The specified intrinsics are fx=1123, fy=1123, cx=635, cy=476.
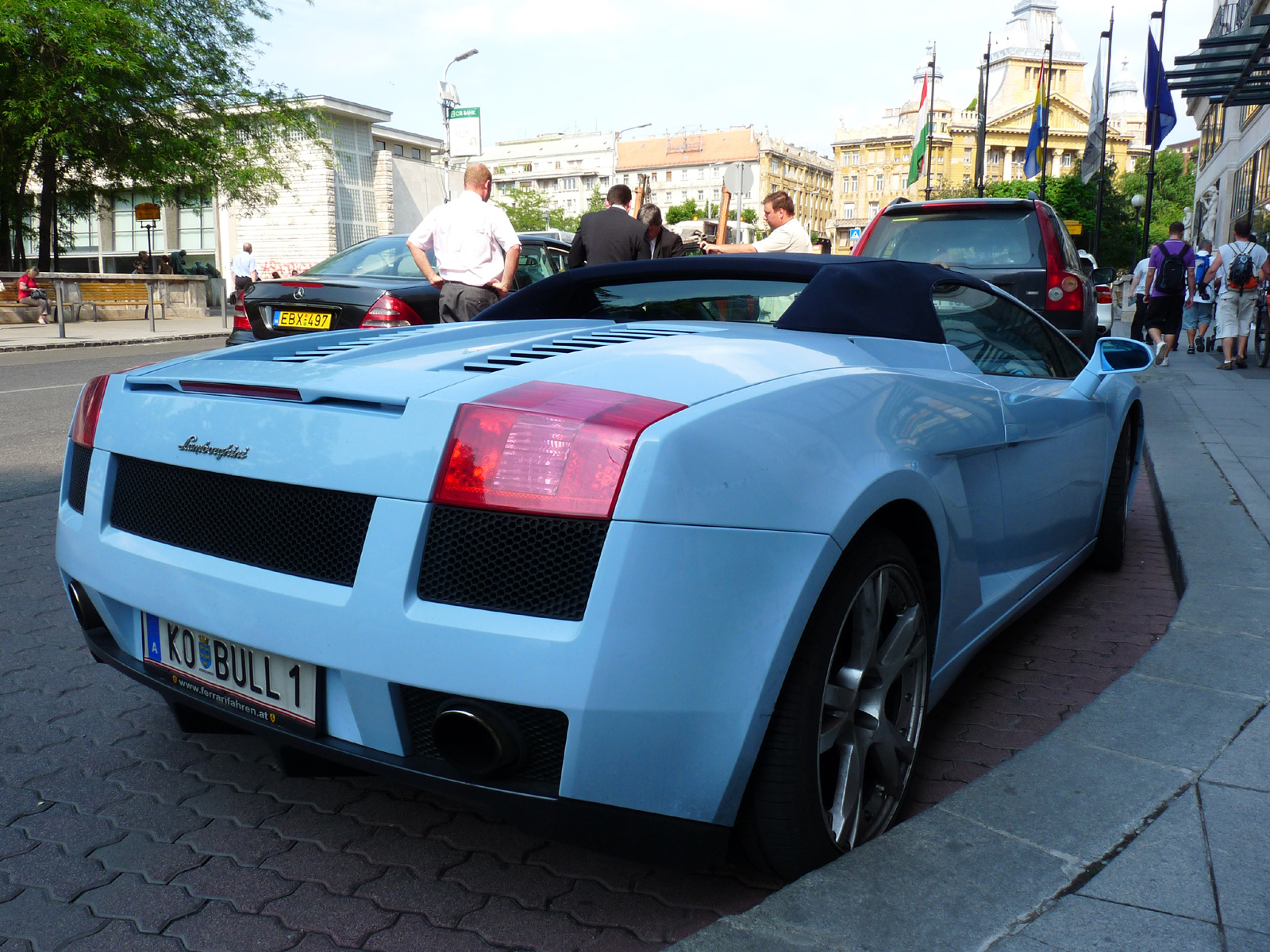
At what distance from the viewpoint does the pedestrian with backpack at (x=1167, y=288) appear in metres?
14.1

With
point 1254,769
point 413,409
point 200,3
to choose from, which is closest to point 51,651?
point 413,409

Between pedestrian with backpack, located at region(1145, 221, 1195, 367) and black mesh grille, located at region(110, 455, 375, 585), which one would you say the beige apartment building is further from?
black mesh grille, located at region(110, 455, 375, 585)

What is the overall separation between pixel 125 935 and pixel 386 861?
492mm

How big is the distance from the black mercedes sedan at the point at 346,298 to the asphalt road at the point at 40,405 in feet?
3.42

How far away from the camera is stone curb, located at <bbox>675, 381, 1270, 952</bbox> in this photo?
74.4 inches

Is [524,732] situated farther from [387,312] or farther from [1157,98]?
[1157,98]

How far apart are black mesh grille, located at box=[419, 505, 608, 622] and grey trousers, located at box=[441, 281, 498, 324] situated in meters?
6.44

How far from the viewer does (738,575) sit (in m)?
1.82

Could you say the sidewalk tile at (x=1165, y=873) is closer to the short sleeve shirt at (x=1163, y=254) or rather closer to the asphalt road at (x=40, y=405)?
the asphalt road at (x=40, y=405)

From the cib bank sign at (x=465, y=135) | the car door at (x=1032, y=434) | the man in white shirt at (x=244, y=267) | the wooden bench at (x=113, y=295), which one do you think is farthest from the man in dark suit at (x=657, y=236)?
the cib bank sign at (x=465, y=135)

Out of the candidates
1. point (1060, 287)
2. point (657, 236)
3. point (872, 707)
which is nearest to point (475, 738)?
point (872, 707)

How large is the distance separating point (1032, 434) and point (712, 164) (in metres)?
141

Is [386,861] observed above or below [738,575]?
below

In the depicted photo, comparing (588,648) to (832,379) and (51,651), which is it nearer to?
(832,379)
